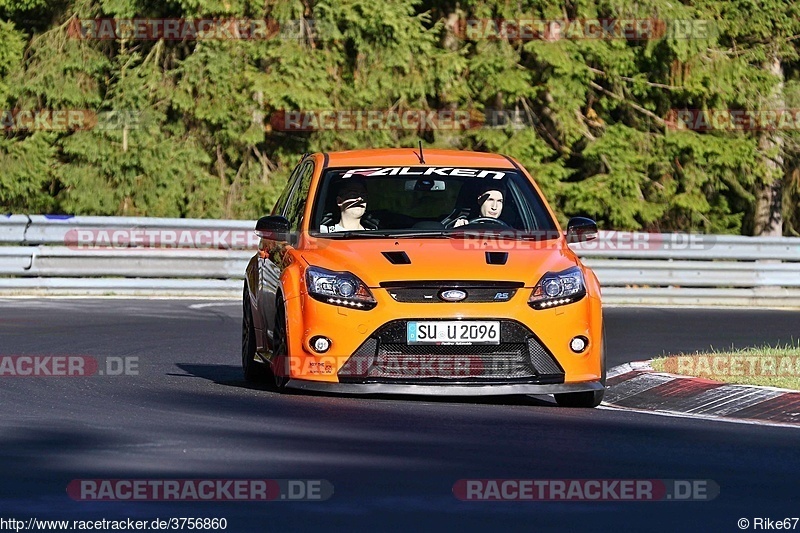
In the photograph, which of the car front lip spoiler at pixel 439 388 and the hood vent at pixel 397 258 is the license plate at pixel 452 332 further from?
the hood vent at pixel 397 258

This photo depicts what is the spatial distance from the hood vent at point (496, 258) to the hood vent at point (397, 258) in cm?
48

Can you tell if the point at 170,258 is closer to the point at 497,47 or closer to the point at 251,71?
the point at 251,71

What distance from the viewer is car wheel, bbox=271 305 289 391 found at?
10578mm

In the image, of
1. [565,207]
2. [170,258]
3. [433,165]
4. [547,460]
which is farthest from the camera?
[565,207]

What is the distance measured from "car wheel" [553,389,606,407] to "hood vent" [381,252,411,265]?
136 centimetres

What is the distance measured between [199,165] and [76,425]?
1817 centimetres

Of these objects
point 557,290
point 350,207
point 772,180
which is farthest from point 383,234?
point 772,180

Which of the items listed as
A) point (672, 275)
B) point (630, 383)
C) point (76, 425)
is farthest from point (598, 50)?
point (76, 425)

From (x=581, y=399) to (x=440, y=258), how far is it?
1.28 meters

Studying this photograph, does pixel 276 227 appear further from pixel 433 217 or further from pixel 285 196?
pixel 285 196

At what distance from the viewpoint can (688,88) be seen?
27.7 meters

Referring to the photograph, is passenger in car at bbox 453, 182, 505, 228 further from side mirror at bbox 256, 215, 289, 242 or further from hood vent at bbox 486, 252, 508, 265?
side mirror at bbox 256, 215, 289, 242

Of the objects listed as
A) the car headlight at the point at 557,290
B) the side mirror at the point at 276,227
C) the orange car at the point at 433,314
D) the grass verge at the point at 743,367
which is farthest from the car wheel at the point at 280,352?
the grass verge at the point at 743,367

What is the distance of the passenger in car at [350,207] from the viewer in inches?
452
